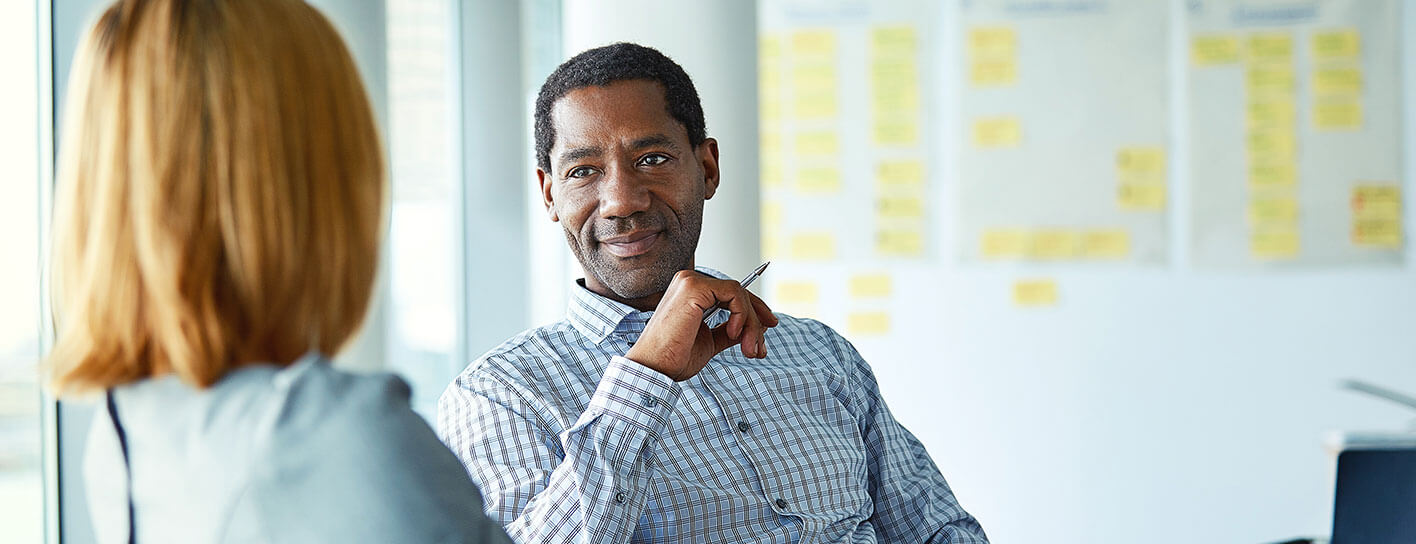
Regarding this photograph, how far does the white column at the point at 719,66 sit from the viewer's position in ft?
7.30

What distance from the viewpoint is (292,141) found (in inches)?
30.0

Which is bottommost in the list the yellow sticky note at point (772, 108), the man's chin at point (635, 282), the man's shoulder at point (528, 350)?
the man's shoulder at point (528, 350)

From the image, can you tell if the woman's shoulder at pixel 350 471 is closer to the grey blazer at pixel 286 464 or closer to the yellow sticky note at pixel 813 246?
the grey blazer at pixel 286 464

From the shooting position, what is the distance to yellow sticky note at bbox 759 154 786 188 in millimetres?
3143

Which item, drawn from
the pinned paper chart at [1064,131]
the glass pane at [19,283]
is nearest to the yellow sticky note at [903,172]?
the pinned paper chart at [1064,131]

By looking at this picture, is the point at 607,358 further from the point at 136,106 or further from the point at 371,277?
the point at 136,106

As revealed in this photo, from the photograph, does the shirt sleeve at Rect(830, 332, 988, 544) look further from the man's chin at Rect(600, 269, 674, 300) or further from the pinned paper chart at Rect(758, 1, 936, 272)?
the pinned paper chart at Rect(758, 1, 936, 272)

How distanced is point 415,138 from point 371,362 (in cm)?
64

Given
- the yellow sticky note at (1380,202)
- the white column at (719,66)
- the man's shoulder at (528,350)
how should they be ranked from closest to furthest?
the man's shoulder at (528,350)
the white column at (719,66)
the yellow sticky note at (1380,202)

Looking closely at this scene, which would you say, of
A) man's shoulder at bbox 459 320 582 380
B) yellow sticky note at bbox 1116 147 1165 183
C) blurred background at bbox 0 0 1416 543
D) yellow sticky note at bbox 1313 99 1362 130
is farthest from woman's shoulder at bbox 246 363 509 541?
yellow sticky note at bbox 1313 99 1362 130

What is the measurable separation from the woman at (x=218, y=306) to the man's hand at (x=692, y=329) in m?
0.63

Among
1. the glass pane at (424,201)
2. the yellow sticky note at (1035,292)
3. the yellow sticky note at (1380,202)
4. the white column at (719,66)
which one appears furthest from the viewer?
the yellow sticky note at (1035,292)

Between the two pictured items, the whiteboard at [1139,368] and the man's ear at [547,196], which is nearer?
the man's ear at [547,196]

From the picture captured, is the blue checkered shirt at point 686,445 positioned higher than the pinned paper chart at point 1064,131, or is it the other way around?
the pinned paper chart at point 1064,131
